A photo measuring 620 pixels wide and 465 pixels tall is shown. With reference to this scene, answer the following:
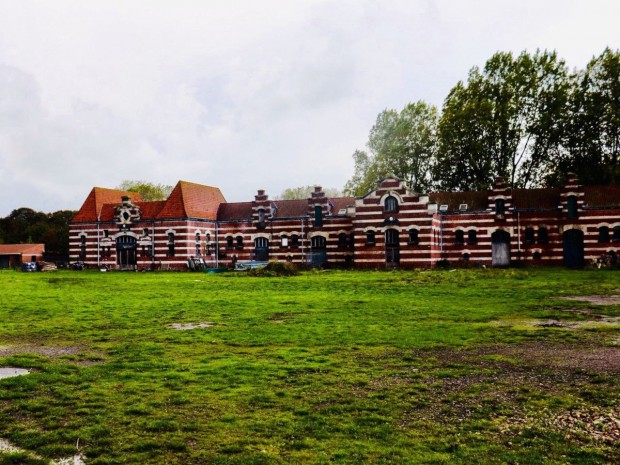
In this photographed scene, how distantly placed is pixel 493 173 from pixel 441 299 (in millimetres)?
39105

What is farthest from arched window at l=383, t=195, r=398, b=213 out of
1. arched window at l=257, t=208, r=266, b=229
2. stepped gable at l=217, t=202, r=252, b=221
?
stepped gable at l=217, t=202, r=252, b=221

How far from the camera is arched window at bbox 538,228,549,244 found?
159ft

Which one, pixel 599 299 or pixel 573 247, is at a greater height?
pixel 573 247

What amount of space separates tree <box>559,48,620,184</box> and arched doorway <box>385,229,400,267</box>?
22.6m

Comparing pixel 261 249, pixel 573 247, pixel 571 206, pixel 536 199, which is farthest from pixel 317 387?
pixel 261 249

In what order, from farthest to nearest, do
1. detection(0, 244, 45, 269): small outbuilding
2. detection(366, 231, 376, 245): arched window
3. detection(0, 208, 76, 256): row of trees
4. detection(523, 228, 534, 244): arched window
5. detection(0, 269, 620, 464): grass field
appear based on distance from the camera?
detection(0, 208, 76, 256): row of trees < detection(0, 244, 45, 269): small outbuilding < detection(523, 228, 534, 244): arched window < detection(366, 231, 376, 245): arched window < detection(0, 269, 620, 464): grass field

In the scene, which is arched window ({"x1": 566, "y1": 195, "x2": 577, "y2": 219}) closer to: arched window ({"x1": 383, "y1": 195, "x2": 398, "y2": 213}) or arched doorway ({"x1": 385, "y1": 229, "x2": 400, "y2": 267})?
arched window ({"x1": 383, "y1": 195, "x2": 398, "y2": 213})

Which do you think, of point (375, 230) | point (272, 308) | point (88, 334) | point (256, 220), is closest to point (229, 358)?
point (88, 334)

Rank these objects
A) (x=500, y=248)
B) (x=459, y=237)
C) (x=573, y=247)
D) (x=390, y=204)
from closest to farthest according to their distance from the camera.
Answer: (x=573, y=247), (x=390, y=204), (x=500, y=248), (x=459, y=237)

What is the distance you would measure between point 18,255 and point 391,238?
5650 centimetres

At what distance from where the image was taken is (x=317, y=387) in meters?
9.08

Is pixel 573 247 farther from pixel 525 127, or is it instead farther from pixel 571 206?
pixel 525 127

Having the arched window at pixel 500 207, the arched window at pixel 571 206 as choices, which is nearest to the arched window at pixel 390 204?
the arched window at pixel 500 207

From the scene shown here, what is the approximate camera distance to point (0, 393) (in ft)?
28.9
